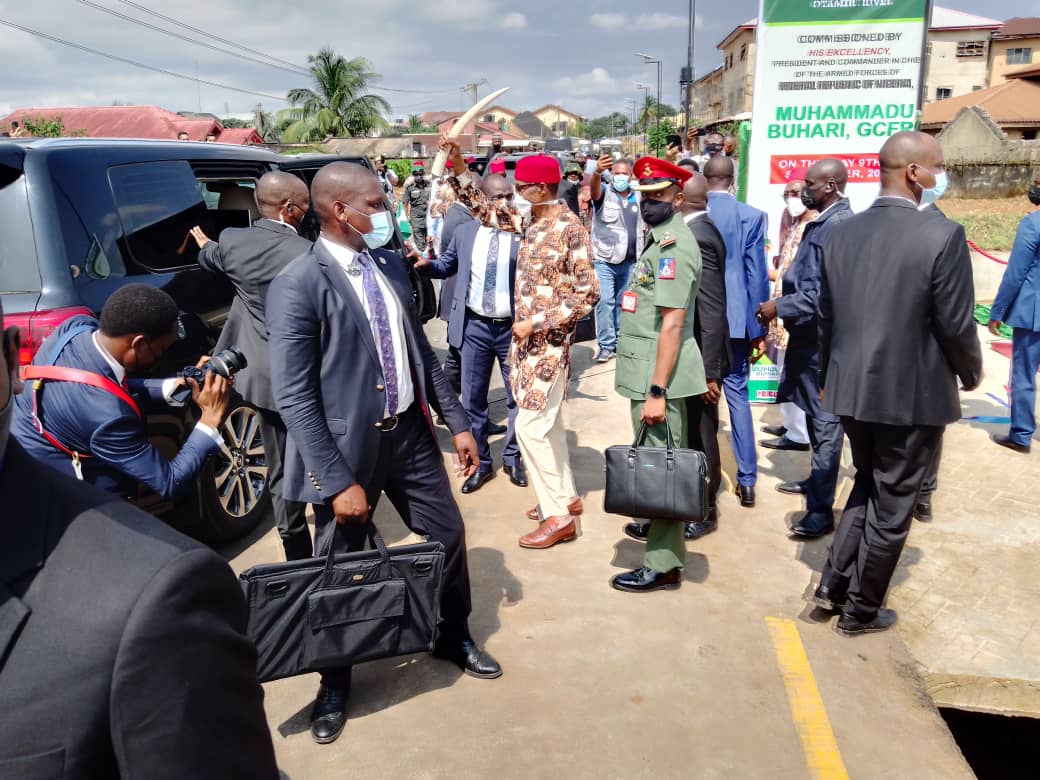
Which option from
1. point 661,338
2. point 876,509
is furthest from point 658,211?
point 876,509

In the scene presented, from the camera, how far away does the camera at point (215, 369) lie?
3.19 m

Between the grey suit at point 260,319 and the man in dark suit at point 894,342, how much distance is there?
2429 millimetres

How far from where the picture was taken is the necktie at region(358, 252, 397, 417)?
9.86 ft

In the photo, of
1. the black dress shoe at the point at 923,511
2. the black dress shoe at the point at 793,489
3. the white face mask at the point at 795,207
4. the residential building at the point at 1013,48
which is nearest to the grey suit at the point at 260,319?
the black dress shoe at the point at 793,489

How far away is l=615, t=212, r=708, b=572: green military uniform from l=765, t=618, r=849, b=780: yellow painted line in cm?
58

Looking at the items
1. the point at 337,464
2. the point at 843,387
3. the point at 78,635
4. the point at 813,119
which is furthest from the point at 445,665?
the point at 813,119

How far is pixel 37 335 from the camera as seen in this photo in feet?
11.3

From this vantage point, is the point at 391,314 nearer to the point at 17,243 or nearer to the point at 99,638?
the point at 17,243

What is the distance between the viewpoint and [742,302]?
502 cm

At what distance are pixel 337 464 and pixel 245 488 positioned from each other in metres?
2.01

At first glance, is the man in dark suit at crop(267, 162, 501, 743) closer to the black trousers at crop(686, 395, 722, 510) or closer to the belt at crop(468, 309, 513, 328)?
the black trousers at crop(686, 395, 722, 510)

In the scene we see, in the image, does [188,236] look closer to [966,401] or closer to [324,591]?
[324,591]

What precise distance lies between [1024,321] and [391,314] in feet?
16.2

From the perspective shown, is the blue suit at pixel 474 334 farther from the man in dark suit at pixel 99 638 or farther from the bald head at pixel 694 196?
the man in dark suit at pixel 99 638
